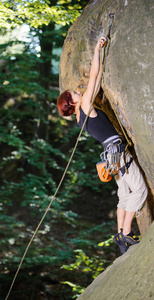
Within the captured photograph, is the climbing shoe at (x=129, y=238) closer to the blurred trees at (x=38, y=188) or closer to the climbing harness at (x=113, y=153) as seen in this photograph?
the climbing harness at (x=113, y=153)

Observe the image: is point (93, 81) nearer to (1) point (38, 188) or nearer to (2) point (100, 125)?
(2) point (100, 125)

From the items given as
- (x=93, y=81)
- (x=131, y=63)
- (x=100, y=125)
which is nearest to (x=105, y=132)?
(x=100, y=125)

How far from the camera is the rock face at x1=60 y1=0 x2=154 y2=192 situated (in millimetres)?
2832

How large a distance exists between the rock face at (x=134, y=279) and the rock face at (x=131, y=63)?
88 centimetres

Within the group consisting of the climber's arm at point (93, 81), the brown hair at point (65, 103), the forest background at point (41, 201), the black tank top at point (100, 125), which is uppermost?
the climber's arm at point (93, 81)

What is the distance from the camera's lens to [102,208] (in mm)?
11219

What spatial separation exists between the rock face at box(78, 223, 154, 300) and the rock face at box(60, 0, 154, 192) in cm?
88

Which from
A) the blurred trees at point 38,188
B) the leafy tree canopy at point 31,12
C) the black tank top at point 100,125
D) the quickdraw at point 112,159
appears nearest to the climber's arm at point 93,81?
the black tank top at point 100,125

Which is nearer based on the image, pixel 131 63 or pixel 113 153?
pixel 131 63

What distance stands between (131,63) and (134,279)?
199 cm

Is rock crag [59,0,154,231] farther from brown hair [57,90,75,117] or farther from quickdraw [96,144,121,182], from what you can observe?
brown hair [57,90,75,117]

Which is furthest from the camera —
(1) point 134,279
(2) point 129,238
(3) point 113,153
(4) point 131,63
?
(2) point 129,238

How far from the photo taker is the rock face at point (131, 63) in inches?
111

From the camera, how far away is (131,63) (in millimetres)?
2965
